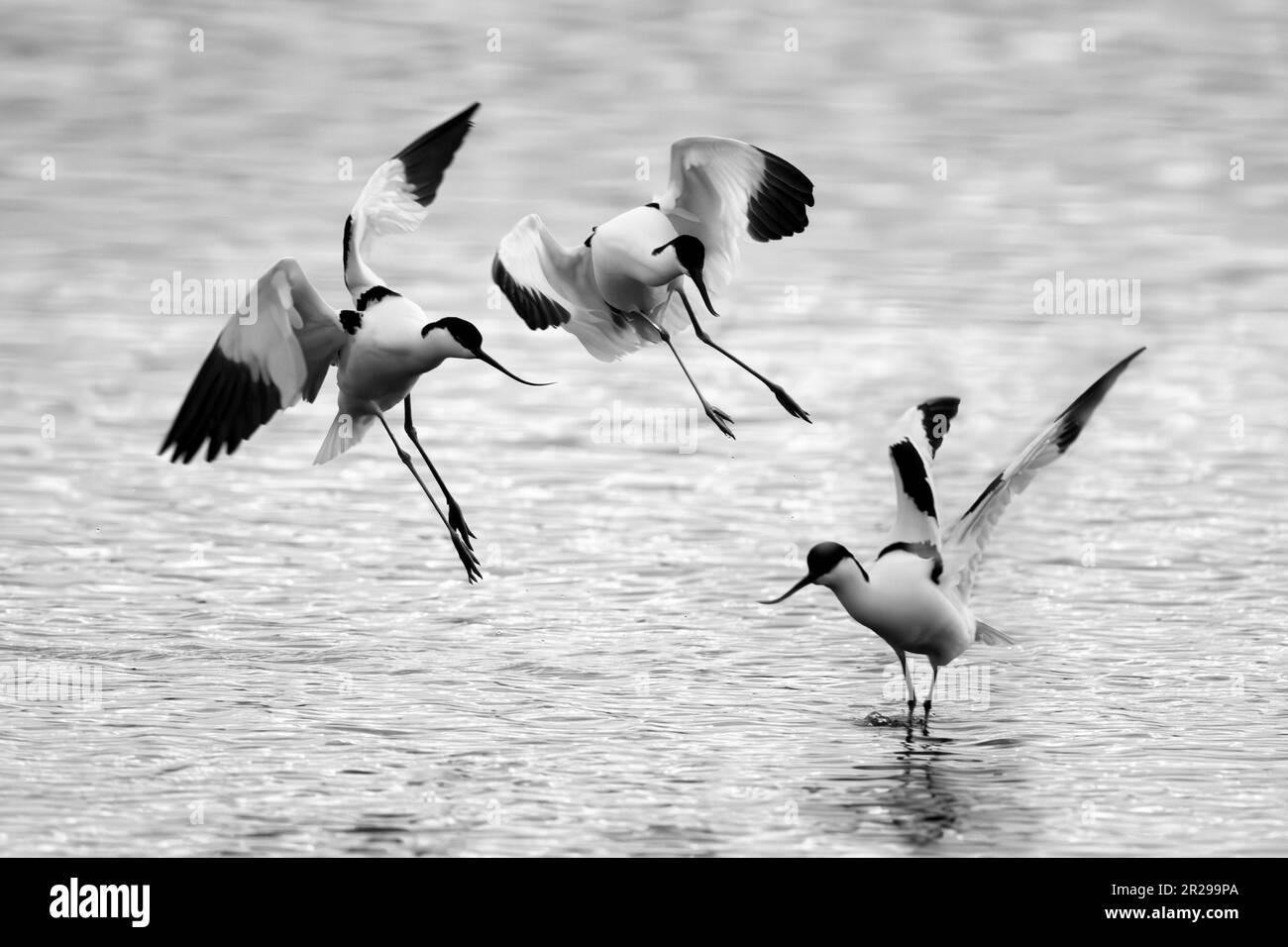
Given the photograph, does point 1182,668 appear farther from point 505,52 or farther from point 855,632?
point 505,52

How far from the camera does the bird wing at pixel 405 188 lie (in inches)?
388

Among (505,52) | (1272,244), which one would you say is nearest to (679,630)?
(1272,244)

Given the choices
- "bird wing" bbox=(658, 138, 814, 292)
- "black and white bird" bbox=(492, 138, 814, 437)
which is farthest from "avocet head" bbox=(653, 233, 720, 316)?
"bird wing" bbox=(658, 138, 814, 292)

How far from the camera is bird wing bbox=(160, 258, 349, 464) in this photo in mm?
8758

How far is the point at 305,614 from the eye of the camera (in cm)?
1082

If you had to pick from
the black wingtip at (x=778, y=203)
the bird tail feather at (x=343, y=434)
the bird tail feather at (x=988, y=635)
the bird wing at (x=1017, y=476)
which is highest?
the black wingtip at (x=778, y=203)

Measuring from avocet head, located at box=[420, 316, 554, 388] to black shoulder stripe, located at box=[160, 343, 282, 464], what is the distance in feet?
2.45

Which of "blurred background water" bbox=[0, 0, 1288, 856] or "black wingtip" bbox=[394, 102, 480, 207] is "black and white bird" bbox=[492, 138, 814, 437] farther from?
"blurred background water" bbox=[0, 0, 1288, 856]

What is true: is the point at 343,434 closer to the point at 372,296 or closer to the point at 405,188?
the point at 372,296

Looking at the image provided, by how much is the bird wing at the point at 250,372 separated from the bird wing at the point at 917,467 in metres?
2.32

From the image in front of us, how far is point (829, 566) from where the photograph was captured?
8.59 m

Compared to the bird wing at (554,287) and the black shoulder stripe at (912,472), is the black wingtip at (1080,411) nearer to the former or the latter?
the black shoulder stripe at (912,472)

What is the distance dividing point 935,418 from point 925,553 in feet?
1.80

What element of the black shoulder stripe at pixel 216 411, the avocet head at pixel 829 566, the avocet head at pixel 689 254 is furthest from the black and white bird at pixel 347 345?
the avocet head at pixel 829 566
